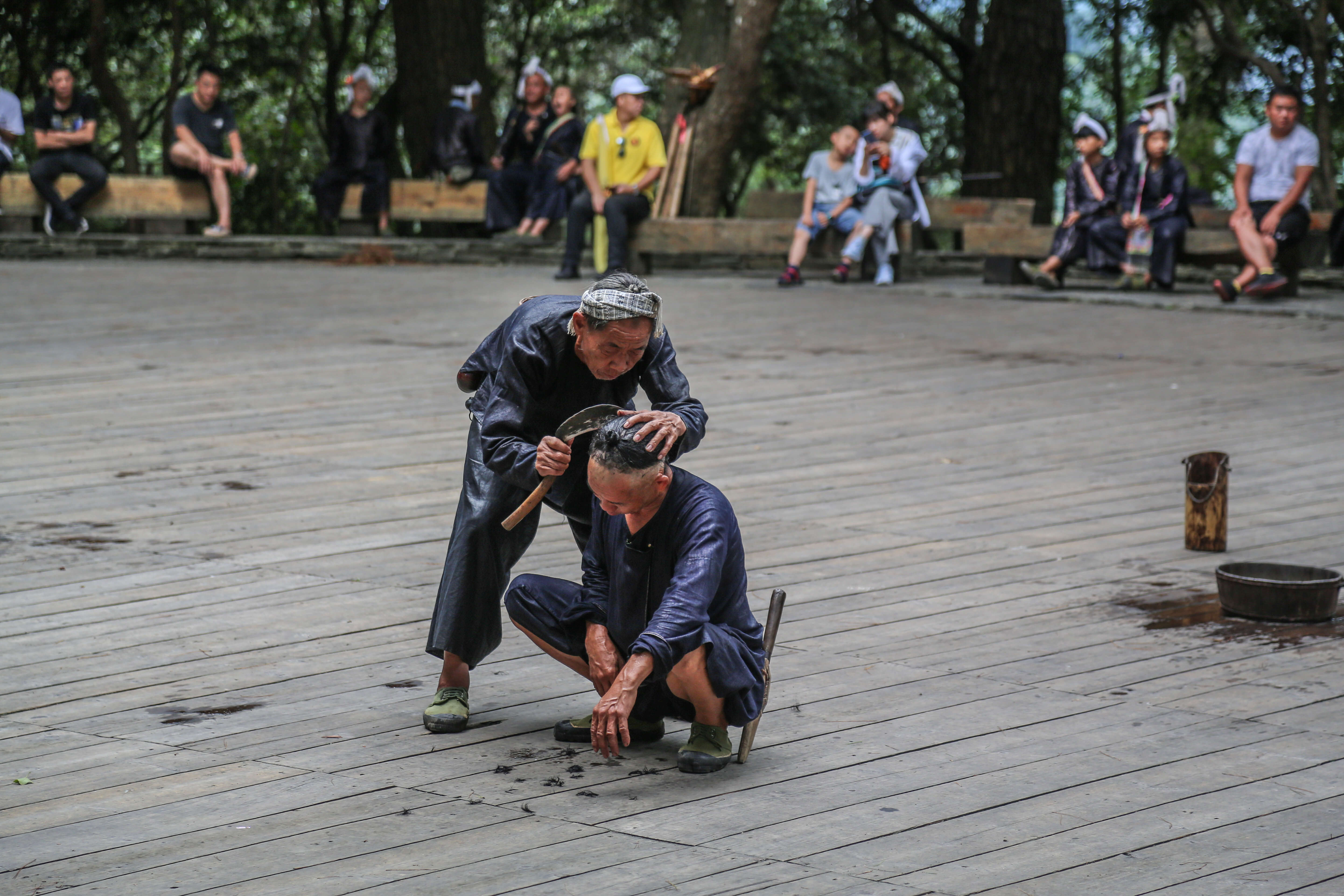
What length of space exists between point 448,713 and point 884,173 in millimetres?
11202

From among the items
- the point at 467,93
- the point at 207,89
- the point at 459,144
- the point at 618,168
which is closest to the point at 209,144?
the point at 207,89

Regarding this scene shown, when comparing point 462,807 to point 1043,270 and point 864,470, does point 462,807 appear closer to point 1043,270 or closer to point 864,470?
point 864,470

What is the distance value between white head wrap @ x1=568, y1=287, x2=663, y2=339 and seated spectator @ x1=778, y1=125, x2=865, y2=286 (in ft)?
35.6

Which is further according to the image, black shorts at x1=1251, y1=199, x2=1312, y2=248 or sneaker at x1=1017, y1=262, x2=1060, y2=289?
sneaker at x1=1017, y1=262, x2=1060, y2=289

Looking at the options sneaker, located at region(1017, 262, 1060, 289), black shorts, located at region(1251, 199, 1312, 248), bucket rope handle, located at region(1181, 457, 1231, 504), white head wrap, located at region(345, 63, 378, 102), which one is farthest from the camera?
white head wrap, located at region(345, 63, 378, 102)

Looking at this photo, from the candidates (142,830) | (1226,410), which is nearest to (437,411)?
(1226,410)

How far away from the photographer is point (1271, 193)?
12719 mm

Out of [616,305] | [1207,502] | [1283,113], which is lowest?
[1207,502]

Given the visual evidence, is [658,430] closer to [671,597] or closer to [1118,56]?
[671,597]

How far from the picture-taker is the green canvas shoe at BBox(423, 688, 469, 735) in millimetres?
3867

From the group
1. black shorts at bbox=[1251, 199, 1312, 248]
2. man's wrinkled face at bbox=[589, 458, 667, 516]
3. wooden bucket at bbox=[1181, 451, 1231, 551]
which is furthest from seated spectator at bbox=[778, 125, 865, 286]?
Answer: man's wrinkled face at bbox=[589, 458, 667, 516]

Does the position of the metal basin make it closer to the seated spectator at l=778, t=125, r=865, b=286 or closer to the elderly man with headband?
the elderly man with headband

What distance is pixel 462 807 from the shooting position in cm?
338

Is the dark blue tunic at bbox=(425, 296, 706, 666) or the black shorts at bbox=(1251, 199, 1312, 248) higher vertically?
the black shorts at bbox=(1251, 199, 1312, 248)
